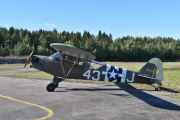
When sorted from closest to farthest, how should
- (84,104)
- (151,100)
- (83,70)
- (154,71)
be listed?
1. (84,104)
2. (151,100)
3. (83,70)
4. (154,71)

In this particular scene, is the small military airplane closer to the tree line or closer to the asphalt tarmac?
the asphalt tarmac

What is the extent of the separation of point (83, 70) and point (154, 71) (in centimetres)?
394

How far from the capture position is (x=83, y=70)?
21234mm

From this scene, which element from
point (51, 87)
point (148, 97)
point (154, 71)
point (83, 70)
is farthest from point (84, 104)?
point (154, 71)

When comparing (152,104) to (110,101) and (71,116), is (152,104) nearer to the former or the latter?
(110,101)

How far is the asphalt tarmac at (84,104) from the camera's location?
1357 cm

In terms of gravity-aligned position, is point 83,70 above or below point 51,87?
above

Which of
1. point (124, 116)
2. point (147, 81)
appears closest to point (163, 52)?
point (147, 81)

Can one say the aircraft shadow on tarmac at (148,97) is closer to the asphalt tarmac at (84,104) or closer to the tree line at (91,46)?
the asphalt tarmac at (84,104)

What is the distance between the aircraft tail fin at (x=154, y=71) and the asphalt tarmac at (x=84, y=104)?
3.17 ft

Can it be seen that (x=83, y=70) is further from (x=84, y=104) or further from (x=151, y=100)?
(x=84, y=104)

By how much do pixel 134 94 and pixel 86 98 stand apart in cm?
304

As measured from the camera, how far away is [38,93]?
1970cm

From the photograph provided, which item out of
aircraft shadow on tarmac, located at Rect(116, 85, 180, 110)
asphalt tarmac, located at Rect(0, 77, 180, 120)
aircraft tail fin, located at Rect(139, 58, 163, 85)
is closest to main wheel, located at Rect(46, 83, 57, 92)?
asphalt tarmac, located at Rect(0, 77, 180, 120)
